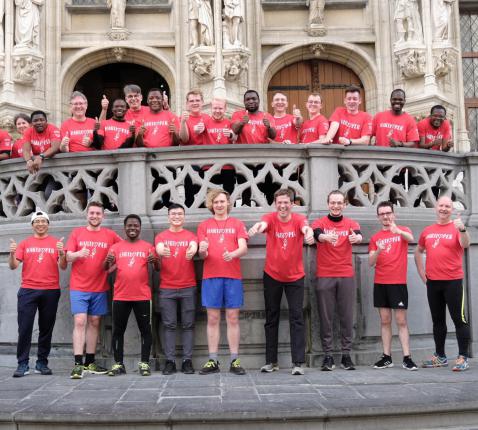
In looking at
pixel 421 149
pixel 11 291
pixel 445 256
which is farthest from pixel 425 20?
pixel 11 291

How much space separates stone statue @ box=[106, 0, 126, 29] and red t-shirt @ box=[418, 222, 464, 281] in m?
11.6

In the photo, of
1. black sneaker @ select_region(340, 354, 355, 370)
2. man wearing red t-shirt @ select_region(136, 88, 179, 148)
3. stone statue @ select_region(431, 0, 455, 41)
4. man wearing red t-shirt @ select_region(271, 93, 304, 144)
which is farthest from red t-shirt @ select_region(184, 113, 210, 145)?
stone statue @ select_region(431, 0, 455, 41)

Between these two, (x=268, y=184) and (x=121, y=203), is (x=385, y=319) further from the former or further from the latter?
(x=121, y=203)

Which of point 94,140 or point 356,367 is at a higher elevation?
point 94,140

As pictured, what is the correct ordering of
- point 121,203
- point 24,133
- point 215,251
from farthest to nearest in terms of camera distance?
point 24,133 → point 121,203 → point 215,251

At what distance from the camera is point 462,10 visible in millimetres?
19078

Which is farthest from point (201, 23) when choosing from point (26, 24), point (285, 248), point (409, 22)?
point (285, 248)

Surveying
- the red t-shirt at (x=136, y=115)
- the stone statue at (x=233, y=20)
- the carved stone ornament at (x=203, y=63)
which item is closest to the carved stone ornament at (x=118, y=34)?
the carved stone ornament at (x=203, y=63)

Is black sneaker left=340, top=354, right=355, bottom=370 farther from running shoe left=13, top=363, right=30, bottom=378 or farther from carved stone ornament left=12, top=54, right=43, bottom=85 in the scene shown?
carved stone ornament left=12, top=54, right=43, bottom=85

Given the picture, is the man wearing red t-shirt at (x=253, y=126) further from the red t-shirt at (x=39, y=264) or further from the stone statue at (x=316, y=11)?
the stone statue at (x=316, y=11)

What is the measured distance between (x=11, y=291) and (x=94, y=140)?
6.74 ft

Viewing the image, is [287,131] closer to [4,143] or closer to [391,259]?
[391,259]

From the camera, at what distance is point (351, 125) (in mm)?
9008

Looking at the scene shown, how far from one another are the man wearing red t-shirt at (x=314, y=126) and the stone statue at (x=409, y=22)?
893 cm
